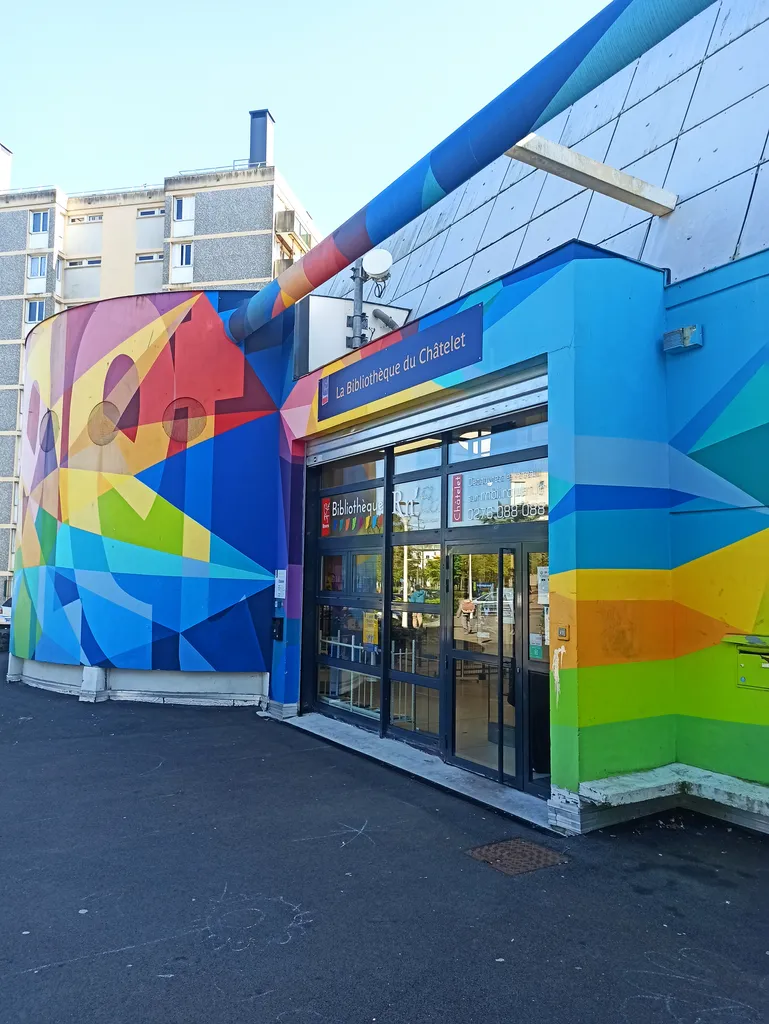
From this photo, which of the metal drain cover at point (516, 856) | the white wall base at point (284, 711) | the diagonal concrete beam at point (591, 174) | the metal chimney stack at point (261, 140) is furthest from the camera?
the metal chimney stack at point (261, 140)

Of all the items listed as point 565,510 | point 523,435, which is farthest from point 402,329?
point 565,510

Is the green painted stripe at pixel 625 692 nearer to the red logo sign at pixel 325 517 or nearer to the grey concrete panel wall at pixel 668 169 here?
the grey concrete panel wall at pixel 668 169

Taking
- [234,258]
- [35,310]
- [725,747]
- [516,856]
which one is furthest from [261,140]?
[516,856]

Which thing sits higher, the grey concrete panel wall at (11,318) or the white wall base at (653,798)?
the grey concrete panel wall at (11,318)

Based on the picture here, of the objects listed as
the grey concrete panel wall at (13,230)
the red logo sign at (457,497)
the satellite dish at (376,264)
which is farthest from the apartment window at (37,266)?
the red logo sign at (457,497)

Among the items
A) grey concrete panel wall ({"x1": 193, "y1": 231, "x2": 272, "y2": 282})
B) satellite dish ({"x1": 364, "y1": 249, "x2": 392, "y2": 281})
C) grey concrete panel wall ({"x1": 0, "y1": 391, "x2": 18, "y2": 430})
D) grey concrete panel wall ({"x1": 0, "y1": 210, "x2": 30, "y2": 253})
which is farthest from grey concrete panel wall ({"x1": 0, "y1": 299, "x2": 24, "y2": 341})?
satellite dish ({"x1": 364, "y1": 249, "x2": 392, "y2": 281})

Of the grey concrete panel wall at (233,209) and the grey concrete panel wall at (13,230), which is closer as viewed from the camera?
the grey concrete panel wall at (233,209)

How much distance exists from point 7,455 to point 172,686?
82.5 feet

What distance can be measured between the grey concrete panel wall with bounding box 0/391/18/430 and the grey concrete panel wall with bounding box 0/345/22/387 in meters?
0.56

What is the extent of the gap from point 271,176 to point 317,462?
79.9 feet

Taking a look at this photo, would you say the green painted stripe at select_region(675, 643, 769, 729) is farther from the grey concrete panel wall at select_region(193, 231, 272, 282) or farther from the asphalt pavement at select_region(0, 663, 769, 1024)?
the grey concrete panel wall at select_region(193, 231, 272, 282)

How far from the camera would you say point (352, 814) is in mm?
5133

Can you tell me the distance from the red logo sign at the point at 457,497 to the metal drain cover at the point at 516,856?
8.94 ft

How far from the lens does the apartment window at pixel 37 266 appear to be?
31.1 meters
